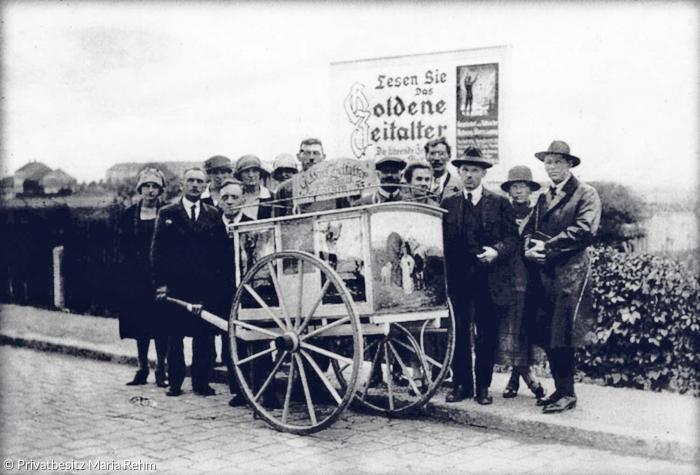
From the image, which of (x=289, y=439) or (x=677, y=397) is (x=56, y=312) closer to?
(x=289, y=439)

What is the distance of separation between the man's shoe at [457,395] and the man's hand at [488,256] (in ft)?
3.51

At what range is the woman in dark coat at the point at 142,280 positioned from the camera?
23.7 ft

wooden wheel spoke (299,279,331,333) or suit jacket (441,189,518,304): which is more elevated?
suit jacket (441,189,518,304)

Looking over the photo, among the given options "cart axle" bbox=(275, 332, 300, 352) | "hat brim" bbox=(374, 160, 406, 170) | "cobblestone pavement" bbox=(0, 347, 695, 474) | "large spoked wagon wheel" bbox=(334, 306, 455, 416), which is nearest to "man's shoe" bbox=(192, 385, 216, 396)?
"cobblestone pavement" bbox=(0, 347, 695, 474)

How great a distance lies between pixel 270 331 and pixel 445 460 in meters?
1.58

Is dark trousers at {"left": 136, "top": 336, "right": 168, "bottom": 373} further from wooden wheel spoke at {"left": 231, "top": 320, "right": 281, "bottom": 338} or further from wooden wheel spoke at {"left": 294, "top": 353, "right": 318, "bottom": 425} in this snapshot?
wooden wheel spoke at {"left": 294, "top": 353, "right": 318, "bottom": 425}

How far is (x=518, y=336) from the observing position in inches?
238

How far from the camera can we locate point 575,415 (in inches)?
218

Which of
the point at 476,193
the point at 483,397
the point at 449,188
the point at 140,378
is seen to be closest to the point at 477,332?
the point at 483,397

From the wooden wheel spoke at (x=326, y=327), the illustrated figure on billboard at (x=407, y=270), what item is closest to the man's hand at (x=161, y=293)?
the wooden wheel spoke at (x=326, y=327)

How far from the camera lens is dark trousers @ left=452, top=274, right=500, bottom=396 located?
605 cm

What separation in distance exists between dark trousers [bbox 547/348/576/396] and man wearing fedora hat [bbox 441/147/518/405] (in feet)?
1.72

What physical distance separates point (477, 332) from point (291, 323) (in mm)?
1563

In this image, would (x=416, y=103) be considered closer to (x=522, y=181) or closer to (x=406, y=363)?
(x=522, y=181)
